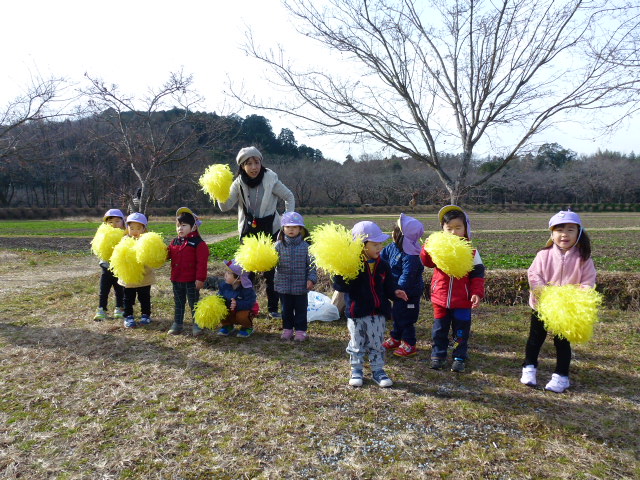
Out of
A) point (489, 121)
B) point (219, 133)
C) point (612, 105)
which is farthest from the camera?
point (219, 133)

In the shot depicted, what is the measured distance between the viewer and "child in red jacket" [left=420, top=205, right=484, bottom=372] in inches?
154

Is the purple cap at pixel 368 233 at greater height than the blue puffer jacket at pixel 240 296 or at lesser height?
greater

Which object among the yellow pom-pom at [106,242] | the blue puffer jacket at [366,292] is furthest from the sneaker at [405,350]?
the yellow pom-pom at [106,242]

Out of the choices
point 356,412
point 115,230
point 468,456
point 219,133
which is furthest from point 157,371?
point 219,133

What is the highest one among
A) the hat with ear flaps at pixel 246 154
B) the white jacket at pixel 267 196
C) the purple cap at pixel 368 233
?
the hat with ear flaps at pixel 246 154

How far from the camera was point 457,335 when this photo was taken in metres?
3.93

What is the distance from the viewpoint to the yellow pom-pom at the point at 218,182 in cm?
511

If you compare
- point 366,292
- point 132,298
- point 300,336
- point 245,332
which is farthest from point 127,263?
point 366,292

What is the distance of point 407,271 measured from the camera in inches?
170

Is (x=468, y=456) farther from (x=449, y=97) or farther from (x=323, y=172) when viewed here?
(x=323, y=172)

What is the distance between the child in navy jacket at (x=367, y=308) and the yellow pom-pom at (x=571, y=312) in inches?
52.1

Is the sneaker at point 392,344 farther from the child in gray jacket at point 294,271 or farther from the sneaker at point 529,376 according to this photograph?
the sneaker at point 529,376

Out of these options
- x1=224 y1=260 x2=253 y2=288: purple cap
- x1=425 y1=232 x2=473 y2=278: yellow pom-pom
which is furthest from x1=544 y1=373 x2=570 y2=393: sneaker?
x1=224 y1=260 x2=253 y2=288: purple cap

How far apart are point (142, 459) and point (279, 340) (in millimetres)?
2348
